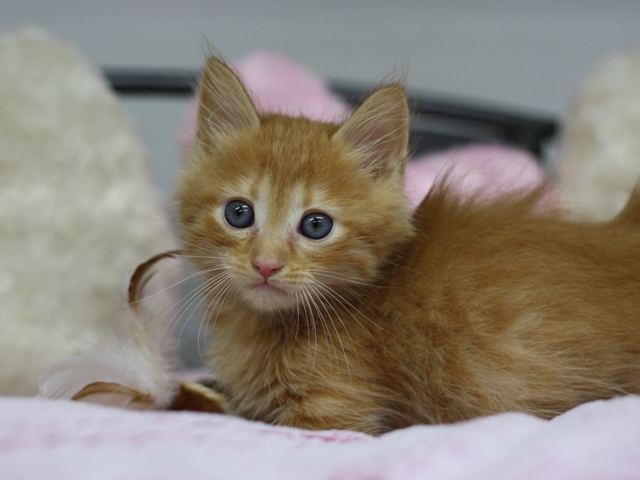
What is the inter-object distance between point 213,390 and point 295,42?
1.55 metres

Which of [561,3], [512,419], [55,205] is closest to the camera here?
[512,419]

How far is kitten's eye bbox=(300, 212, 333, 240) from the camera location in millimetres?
856

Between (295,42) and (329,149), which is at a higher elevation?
(295,42)

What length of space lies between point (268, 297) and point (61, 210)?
1.94 feet

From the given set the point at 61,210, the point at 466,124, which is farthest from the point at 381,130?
the point at 466,124

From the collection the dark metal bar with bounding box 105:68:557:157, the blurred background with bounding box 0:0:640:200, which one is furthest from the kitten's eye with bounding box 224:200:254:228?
the blurred background with bounding box 0:0:640:200

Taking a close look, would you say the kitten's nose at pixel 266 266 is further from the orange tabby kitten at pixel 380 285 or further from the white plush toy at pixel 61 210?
the white plush toy at pixel 61 210

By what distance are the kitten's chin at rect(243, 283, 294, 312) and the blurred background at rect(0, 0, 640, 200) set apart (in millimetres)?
1386

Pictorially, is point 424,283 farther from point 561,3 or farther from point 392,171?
point 561,3

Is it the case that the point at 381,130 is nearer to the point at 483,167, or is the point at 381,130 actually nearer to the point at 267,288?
the point at 267,288

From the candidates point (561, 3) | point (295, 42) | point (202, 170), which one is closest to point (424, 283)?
point (202, 170)

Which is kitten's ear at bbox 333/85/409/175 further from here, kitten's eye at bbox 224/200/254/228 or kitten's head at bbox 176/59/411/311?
kitten's eye at bbox 224/200/254/228

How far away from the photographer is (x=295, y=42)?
2.26 metres

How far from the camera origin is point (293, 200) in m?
0.86
